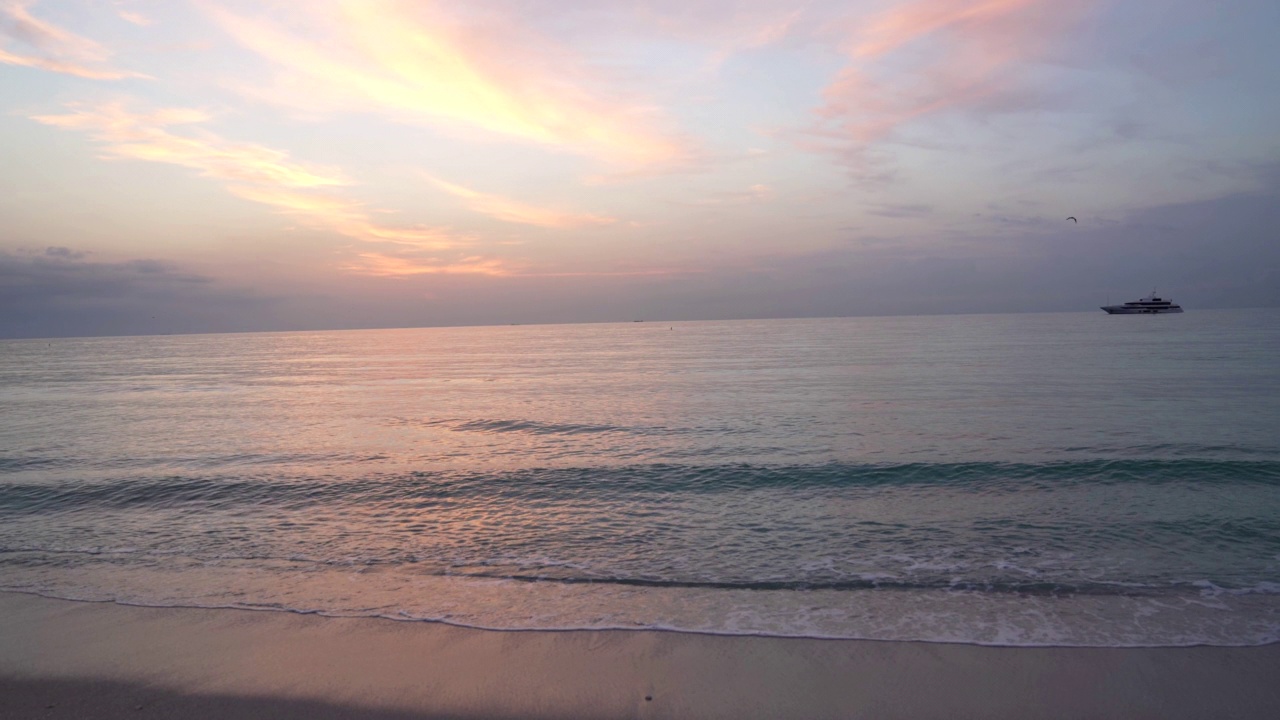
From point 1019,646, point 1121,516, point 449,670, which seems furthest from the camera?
point 1121,516

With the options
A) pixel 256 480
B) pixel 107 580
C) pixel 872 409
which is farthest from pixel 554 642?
pixel 872 409

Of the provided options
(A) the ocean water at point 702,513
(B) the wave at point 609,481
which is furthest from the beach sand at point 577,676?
(B) the wave at point 609,481

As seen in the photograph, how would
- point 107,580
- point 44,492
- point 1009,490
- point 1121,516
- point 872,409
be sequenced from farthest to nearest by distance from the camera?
point 872,409 → point 44,492 → point 1009,490 → point 1121,516 → point 107,580

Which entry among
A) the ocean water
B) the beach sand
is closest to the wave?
the ocean water

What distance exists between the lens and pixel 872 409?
1222 inches

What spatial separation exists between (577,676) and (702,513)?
8.09 metres

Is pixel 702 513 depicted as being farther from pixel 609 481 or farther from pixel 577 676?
pixel 577 676

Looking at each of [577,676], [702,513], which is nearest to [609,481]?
[702,513]

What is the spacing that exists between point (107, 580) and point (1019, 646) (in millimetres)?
14648

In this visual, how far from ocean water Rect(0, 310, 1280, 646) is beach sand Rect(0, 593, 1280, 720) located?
558mm

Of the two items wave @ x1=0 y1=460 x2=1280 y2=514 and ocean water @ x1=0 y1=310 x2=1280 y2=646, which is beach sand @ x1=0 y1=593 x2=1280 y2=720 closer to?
ocean water @ x1=0 y1=310 x2=1280 y2=646

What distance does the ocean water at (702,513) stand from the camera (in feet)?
34.3

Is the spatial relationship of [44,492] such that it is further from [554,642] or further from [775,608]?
[775,608]

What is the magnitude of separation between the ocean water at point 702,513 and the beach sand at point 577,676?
1.83 feet
